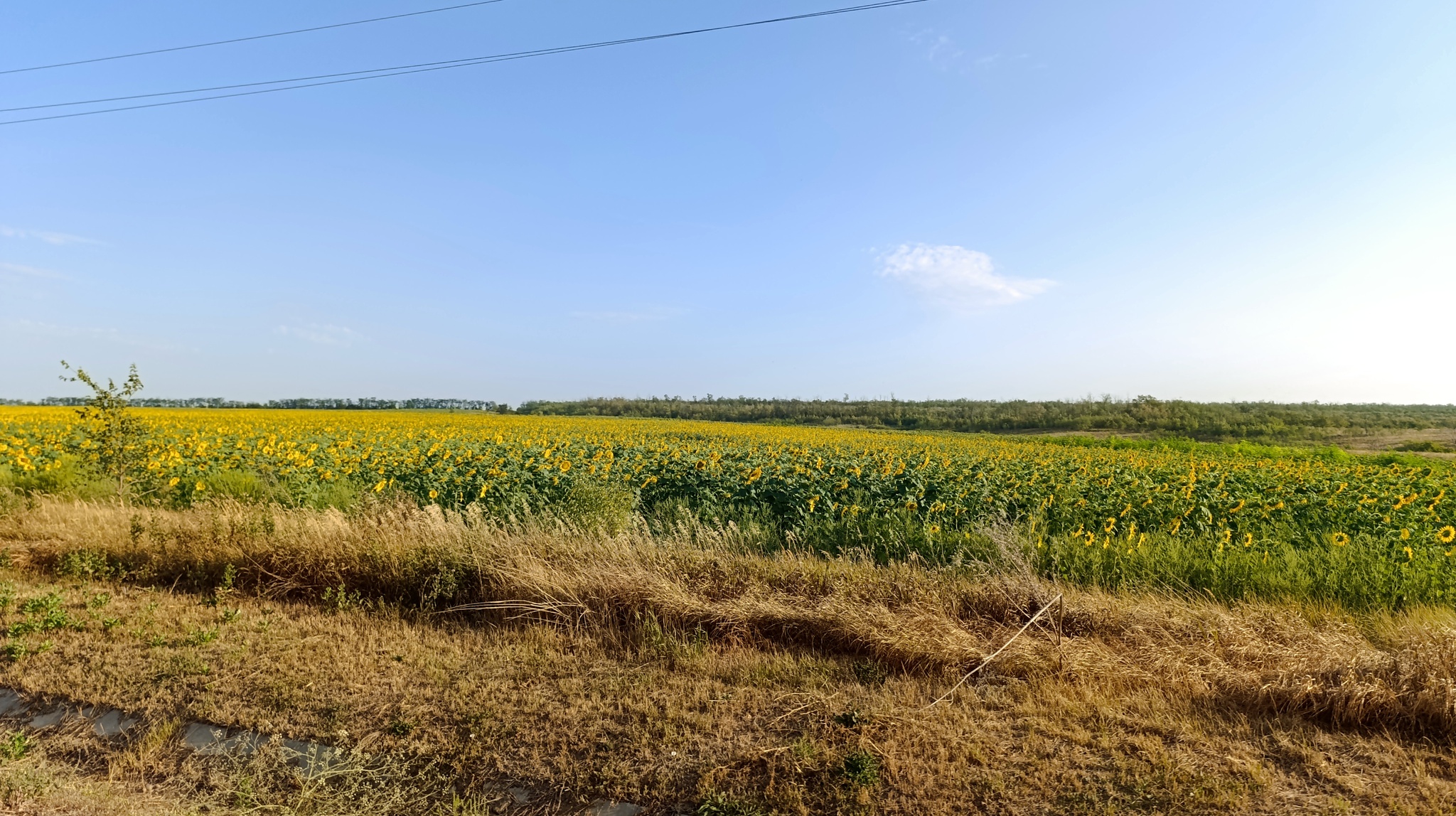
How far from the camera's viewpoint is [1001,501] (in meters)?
9.16

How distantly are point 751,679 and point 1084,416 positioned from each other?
189ft

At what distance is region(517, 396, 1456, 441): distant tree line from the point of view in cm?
4494

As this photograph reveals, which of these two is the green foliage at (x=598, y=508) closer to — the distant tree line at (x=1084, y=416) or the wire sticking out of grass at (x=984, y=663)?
the wire sticking out of grass at (x=984, y=663)

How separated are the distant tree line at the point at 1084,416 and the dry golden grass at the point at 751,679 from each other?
1858 inches

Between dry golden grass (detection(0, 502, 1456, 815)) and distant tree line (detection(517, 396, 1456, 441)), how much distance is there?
155ft

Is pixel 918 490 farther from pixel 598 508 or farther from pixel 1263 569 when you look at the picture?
pixel 598 508

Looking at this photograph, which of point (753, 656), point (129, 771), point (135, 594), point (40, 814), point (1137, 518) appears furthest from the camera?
point (1137, 518)

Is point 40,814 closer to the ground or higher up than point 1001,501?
closer to the ground

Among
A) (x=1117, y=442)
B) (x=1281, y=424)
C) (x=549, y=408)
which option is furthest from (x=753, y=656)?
(x=549, y=408)

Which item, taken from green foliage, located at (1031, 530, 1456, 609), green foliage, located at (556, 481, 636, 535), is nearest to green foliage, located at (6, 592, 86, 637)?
green foliage, located at (556, 481, 636, 535)

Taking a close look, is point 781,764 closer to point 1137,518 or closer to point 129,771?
point 129,771

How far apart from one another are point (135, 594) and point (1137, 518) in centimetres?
1114

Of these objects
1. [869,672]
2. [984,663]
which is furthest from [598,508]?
[984,663]

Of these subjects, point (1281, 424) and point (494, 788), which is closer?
point (494, 788)
